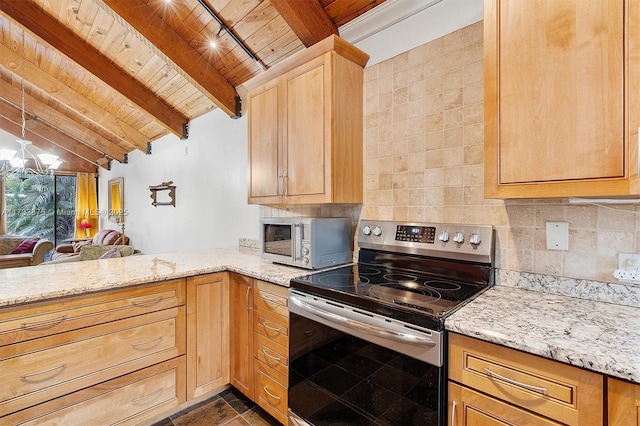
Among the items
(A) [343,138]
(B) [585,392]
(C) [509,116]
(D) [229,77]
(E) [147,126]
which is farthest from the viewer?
(E) [147,126]

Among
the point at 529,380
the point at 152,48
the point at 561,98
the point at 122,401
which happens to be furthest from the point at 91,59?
the point at 529,380

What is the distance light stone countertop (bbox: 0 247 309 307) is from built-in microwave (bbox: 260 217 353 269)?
0.27ft

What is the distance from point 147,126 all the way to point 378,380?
4.80m

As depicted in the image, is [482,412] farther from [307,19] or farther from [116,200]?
[116,200]

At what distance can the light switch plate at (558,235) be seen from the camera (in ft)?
4.28

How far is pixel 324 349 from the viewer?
1418 millimetres

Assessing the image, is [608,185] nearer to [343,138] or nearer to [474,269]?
[474,269]

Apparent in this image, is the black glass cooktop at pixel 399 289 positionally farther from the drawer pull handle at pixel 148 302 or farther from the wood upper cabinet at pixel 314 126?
the drawer pull handle at pixel 148 302

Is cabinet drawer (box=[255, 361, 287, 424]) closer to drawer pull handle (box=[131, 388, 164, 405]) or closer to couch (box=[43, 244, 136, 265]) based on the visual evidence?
drawer pull handle (box=[131, 388, 164, 405])

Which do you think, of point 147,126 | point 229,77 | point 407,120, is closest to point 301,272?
point 407,120

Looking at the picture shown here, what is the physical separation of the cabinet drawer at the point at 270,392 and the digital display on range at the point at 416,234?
1.03 metres

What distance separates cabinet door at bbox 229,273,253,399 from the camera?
189 centimetres

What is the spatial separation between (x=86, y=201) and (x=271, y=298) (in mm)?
7449

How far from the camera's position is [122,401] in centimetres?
162
